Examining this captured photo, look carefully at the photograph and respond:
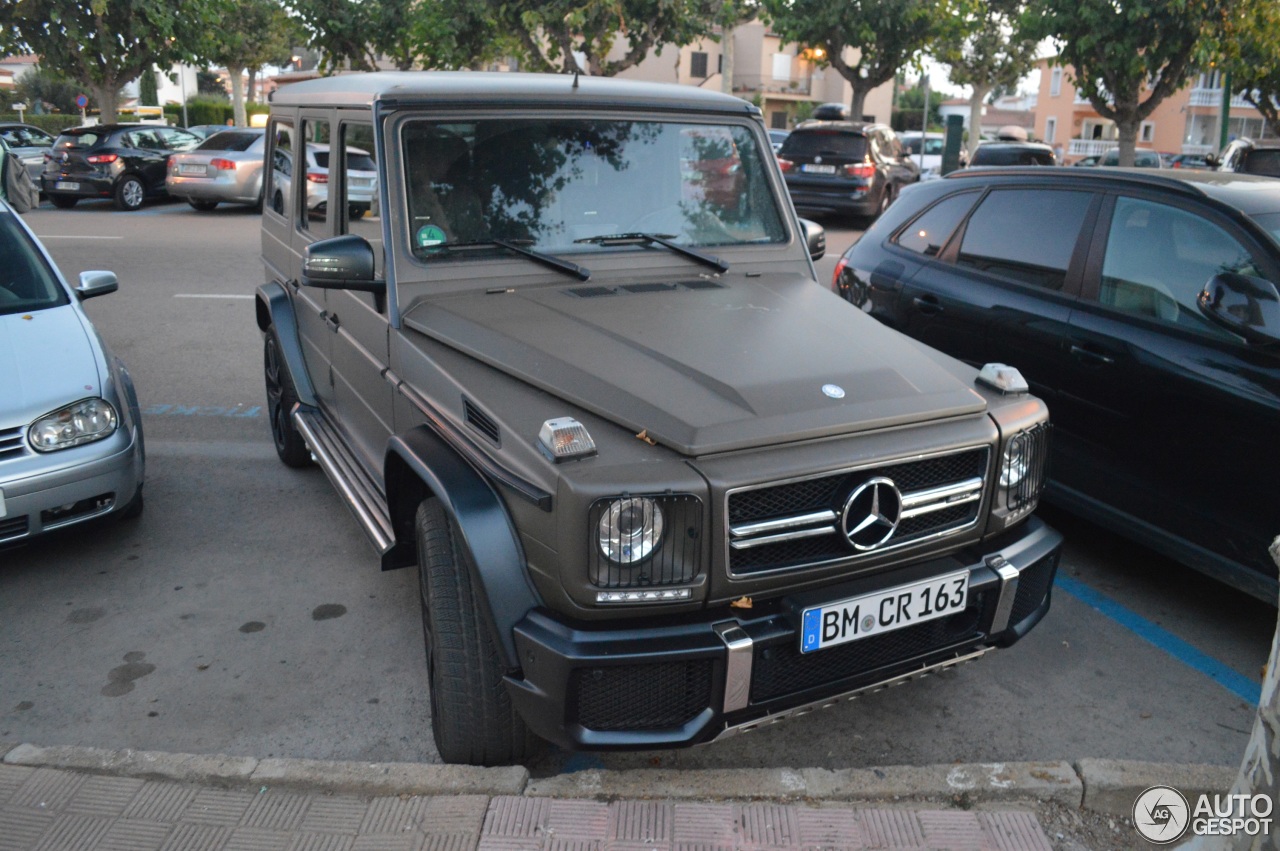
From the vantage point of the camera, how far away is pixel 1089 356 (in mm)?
4461

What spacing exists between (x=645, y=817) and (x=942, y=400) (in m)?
1.41

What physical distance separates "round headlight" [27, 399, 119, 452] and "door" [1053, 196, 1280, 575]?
4.10m

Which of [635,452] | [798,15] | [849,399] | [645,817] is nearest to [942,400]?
[849,399]

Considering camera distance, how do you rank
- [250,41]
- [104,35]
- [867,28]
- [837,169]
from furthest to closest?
[250,41] → [867,28] → [104,35] → [837,169]

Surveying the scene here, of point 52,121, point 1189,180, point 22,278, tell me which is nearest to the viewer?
point 1189,180

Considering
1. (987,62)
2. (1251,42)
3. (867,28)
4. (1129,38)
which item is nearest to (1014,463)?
(1129,38)

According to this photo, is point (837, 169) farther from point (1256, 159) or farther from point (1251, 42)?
point (1251, 42)

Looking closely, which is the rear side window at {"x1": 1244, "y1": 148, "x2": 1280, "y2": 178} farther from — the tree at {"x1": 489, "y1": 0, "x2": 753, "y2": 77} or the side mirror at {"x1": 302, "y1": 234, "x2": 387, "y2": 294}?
the tree at {"x1": 489, "y1": 0, "x2": 753, "y2": 77}

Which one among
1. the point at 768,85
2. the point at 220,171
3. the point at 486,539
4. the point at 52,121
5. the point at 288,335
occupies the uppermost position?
the point at 768,85

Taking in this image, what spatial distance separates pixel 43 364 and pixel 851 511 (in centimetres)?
365

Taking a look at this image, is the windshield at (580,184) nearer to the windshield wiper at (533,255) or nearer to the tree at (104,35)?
the windshield wiper at (533,255)

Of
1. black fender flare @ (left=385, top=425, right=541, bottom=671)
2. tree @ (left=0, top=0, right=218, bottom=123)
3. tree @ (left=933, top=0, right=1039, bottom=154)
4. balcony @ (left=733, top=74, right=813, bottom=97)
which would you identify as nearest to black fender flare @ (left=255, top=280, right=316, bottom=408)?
black fender flare @ (left=385, top=425, right=541, bottom=671)

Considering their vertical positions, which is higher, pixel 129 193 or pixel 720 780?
pixel 129 193

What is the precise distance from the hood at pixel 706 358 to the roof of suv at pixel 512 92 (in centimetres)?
70
